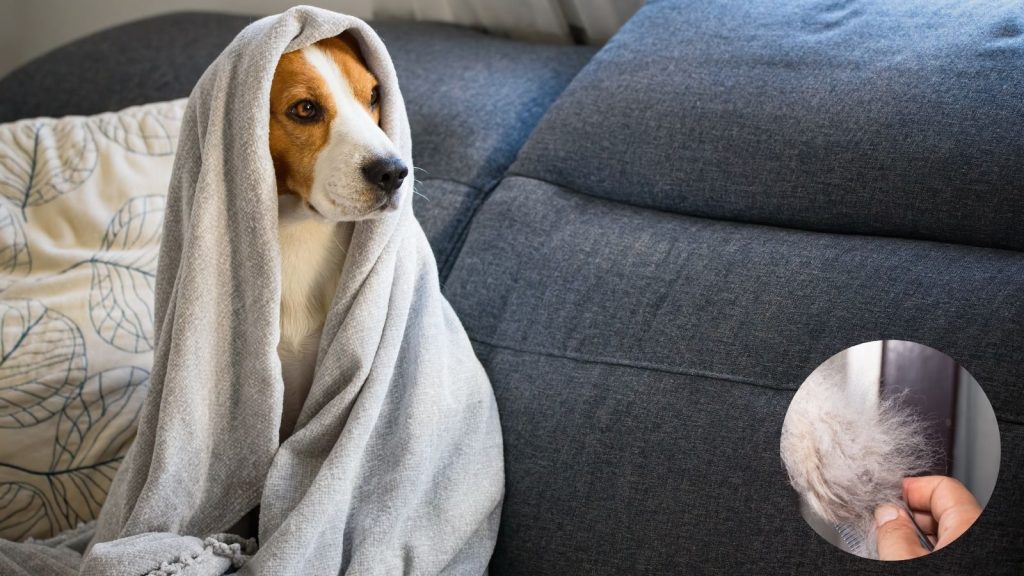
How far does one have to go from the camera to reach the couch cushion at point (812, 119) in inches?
44.3

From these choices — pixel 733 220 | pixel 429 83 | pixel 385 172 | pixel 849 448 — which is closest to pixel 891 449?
pixel 849 448

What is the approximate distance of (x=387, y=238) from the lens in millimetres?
1096

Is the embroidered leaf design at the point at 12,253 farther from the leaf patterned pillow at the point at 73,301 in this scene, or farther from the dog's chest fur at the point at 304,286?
the dog's chest fur at the point at 304,286

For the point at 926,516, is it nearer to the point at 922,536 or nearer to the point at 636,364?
the point at 922,536

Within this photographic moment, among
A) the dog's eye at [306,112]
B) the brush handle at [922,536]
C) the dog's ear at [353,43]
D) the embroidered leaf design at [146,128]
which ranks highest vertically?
the dog's ear at [353,43]

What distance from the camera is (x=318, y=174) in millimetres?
1062

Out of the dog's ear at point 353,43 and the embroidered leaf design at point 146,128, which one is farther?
the embroidered leaf design at point 146,128

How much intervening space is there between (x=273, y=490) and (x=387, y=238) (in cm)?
31

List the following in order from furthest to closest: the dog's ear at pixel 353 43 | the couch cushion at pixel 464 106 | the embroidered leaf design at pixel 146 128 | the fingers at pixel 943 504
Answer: the embroidered leaf design at pixel 146 128 < the couch cushion at pixel 464 106 < the dog's ear at pixel 353 43 < the fingers at pixel 943 504

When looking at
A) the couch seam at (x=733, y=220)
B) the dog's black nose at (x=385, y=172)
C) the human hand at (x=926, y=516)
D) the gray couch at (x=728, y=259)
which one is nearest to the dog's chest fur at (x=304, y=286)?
the dog's black nose at (x=385, y=172)

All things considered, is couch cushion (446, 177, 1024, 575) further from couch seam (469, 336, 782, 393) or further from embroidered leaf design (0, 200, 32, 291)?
embroidered leaf design (0, 200, 32, 291)

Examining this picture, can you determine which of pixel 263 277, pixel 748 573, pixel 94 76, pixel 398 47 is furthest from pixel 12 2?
pixel 748 573

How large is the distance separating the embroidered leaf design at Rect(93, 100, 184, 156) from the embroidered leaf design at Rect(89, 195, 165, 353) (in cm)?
10

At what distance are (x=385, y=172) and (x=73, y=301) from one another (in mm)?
673
